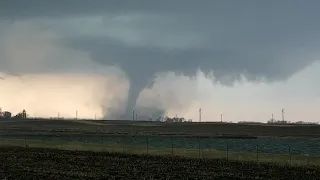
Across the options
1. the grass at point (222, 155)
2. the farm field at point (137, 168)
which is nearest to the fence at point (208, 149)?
the grass at point (222, 155)

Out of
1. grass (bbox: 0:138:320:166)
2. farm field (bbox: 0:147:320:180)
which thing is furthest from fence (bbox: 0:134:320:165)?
farm field (bbox: 0:147:320:180)

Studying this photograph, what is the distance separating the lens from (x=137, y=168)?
39.6 m

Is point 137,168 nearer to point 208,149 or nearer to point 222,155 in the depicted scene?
point 222,155

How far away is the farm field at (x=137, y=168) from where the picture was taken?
114 ft

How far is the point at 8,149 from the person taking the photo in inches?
2430

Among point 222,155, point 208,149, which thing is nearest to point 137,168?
point 222,155

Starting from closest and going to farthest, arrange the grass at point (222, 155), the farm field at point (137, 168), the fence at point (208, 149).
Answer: the farm field at point (137, 168) < the grass at point (222, 155) < the fence at point (208, 149)

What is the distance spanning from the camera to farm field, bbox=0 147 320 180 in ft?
114

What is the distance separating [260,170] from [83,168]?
1573cm

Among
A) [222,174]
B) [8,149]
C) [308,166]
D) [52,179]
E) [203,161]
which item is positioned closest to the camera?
[52,179]

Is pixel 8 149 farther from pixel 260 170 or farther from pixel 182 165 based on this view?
pixel 260 170

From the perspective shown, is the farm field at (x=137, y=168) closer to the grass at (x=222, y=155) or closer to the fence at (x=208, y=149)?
the grass at (x=222, y=155)

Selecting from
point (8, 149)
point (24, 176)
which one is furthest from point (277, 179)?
point (8, 149)

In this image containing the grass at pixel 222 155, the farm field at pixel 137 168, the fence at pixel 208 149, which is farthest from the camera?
the fence at pixel 208 149
